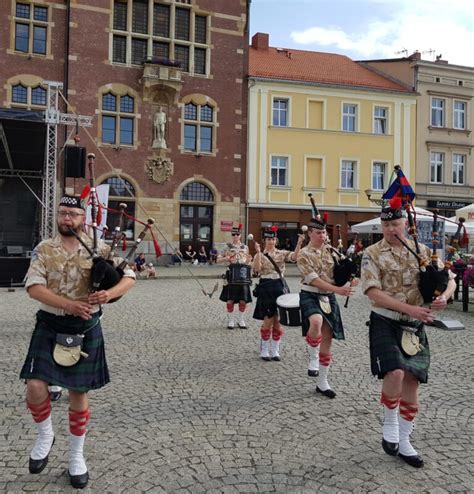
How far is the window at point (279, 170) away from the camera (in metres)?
31.2

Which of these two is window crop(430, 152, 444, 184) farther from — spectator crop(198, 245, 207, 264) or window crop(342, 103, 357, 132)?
spectator crop(198, 245, 207, 264)

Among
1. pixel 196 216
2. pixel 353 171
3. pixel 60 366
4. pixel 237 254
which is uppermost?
pixel 353 171

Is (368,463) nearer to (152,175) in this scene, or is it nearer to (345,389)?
(345,389)

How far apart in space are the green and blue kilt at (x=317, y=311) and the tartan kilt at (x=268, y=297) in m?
1.30

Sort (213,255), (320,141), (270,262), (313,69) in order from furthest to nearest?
(313,69), (320,141), (213,255), (270,262)

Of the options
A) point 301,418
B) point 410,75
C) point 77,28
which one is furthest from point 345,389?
point 410,75

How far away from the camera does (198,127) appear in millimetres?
29812

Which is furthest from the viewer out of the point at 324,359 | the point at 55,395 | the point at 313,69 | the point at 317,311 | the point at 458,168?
the point at 458,168

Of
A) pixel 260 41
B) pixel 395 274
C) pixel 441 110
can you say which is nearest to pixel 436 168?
pixel 441 110

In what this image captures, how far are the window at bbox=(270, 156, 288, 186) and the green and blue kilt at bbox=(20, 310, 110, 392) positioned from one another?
91.3ft

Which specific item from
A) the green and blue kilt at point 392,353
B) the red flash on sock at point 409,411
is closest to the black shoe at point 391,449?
the red flash on sock at point 409,411

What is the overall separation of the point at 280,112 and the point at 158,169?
8.33 m

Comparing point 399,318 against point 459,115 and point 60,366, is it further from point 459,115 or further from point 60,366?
point 459,115

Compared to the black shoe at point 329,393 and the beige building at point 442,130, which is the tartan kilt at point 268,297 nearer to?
the black shoe at point 329,393
